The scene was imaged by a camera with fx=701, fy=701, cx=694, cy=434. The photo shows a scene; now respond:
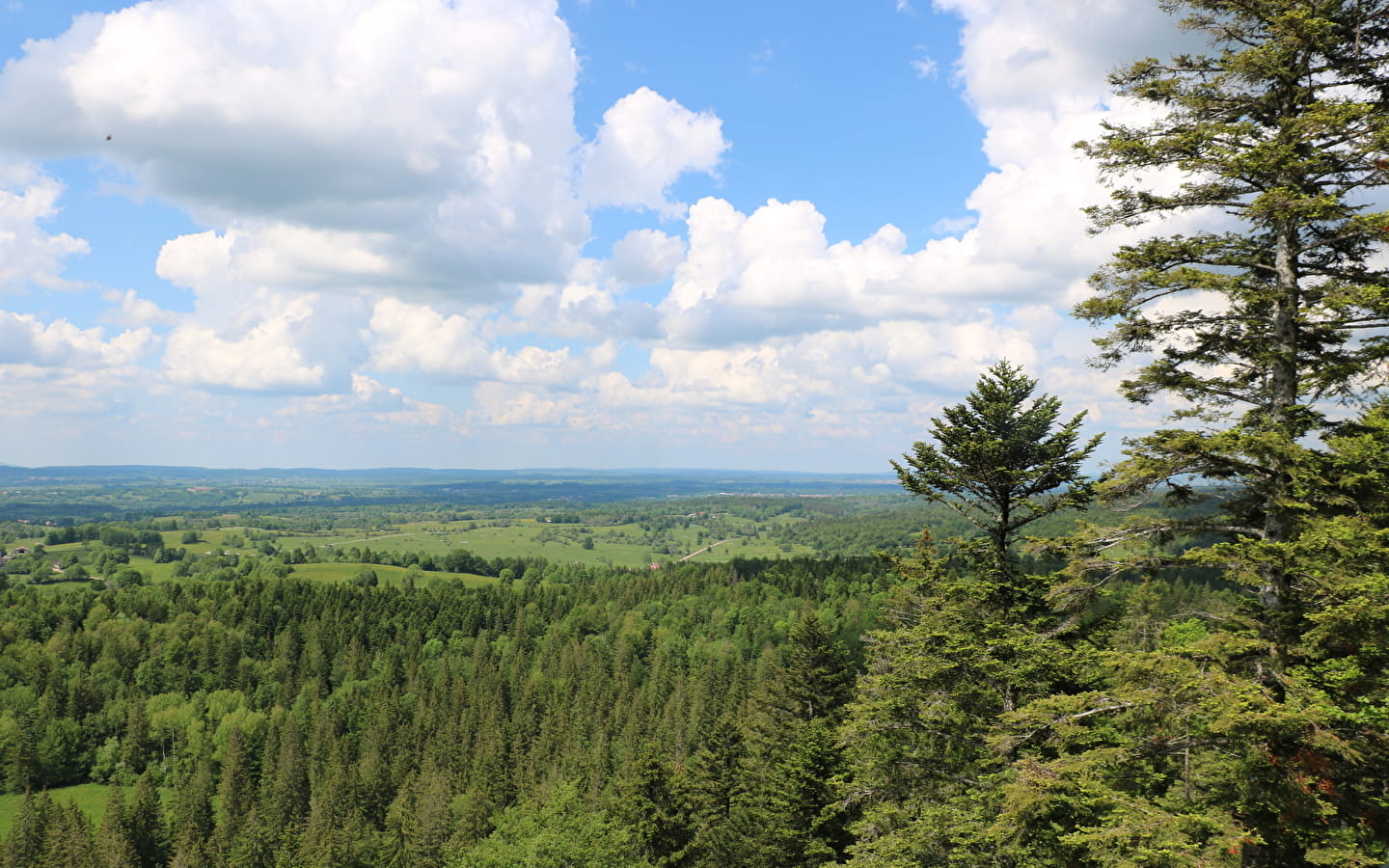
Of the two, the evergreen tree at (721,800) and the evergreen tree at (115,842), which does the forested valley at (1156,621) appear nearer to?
the evergreen tree at (721,800)

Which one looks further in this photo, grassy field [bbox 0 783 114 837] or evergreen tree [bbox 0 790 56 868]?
grassy field [bbox 0 783 114 837]

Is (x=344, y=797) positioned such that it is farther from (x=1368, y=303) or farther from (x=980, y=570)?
(x=1368, y=303)

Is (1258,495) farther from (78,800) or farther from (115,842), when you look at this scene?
(78,800)

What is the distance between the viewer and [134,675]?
118250 mm

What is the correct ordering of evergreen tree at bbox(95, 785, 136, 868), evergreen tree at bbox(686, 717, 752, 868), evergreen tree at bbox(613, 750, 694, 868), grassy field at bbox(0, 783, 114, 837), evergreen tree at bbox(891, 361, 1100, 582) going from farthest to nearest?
grassy field at bbox(0, 783, 114, 837)
evergreen tree at bbox(95, 785, 136, 868)
evergreen tree at bbox(613, 750, 694, 868)
evergreen tree at bbox(686, 717, 752, 868)
evergreen tree at bbox(891, 361, 1100, 582)

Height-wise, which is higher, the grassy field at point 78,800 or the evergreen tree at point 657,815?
the evergreen tree at point 657,815

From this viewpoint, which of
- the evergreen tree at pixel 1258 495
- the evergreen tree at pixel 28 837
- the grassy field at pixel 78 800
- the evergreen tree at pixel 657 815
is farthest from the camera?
the grassy field at pixel 78 800

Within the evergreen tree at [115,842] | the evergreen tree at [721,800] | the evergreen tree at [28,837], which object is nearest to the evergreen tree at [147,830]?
the evergreen tree at [115,842]

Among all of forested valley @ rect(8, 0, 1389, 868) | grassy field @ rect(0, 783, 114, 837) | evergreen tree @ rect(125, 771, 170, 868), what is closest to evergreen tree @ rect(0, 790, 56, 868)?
evergreen tree @ rect(125, 771, 170, 868)

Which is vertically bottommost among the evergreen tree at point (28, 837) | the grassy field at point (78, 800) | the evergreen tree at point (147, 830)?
the grassy field at point (78, 800)

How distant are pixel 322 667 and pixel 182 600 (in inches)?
1644

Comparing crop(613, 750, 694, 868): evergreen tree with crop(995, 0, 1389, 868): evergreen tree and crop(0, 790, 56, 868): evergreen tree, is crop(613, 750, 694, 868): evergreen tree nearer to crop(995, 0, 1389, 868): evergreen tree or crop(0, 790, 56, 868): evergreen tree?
crop(995, 0, 1389, 868): evergreen tree

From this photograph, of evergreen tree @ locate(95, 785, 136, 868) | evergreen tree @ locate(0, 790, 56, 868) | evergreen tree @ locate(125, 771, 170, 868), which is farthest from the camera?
evergreen tree @ locate(125, 771, 170, 868)

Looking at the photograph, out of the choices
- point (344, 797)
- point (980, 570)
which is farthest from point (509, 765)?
point (980, 570)
